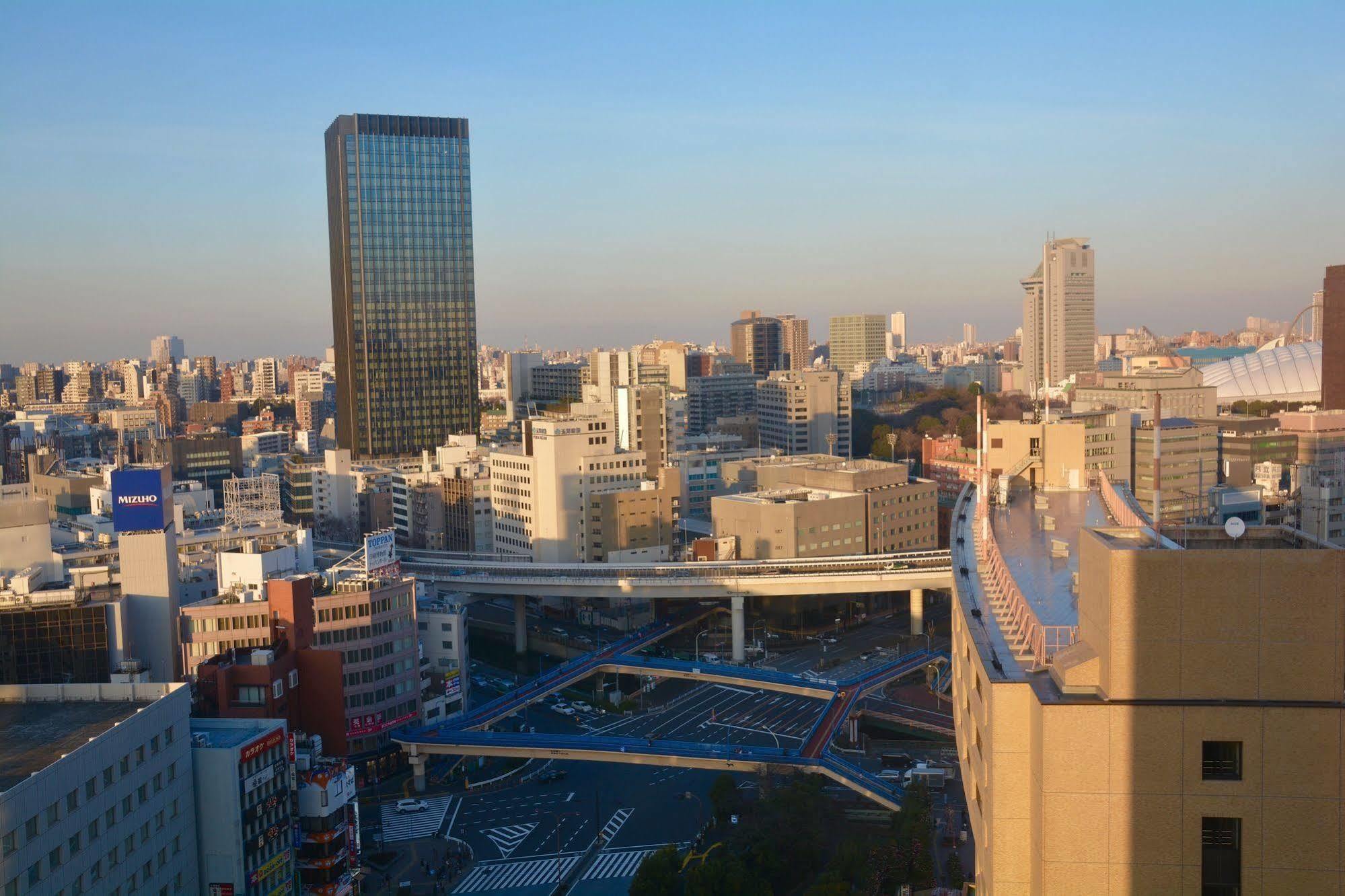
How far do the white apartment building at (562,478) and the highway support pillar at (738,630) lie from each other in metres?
5.14

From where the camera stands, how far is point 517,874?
13938 millimetres

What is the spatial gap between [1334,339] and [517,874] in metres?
37.5

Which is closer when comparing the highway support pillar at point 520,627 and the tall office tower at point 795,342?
the highway support pillar at point 520,627

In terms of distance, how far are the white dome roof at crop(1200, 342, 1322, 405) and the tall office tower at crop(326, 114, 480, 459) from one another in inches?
1175

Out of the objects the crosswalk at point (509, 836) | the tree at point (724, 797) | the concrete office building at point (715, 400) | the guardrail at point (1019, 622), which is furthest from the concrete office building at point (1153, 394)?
the guardrail at point (1019, 622)

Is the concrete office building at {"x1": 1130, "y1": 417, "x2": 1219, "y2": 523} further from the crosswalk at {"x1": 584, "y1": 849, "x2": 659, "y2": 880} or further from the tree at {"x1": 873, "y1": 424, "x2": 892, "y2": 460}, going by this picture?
the crosswalk at {"x1": 584, "y1": 849, "x2": 659, "y2": 880}

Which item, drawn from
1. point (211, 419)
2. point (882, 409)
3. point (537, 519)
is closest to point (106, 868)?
point (537, 519)

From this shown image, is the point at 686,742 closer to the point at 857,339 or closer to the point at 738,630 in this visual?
the point at 738,630

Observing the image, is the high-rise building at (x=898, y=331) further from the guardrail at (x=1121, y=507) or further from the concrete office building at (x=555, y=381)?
the guardrail at (x=1121, y=507)

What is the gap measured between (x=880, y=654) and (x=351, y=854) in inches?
478

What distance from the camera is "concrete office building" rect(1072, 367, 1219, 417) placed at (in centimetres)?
4178

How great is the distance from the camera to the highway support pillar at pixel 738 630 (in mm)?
23422

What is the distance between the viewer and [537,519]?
91.5 ft

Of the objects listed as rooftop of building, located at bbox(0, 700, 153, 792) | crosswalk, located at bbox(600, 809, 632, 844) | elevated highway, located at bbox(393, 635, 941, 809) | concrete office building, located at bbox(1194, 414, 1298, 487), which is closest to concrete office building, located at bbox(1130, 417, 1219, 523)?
concrete office building, located at bbox(1194, 414, 1298, 487)
